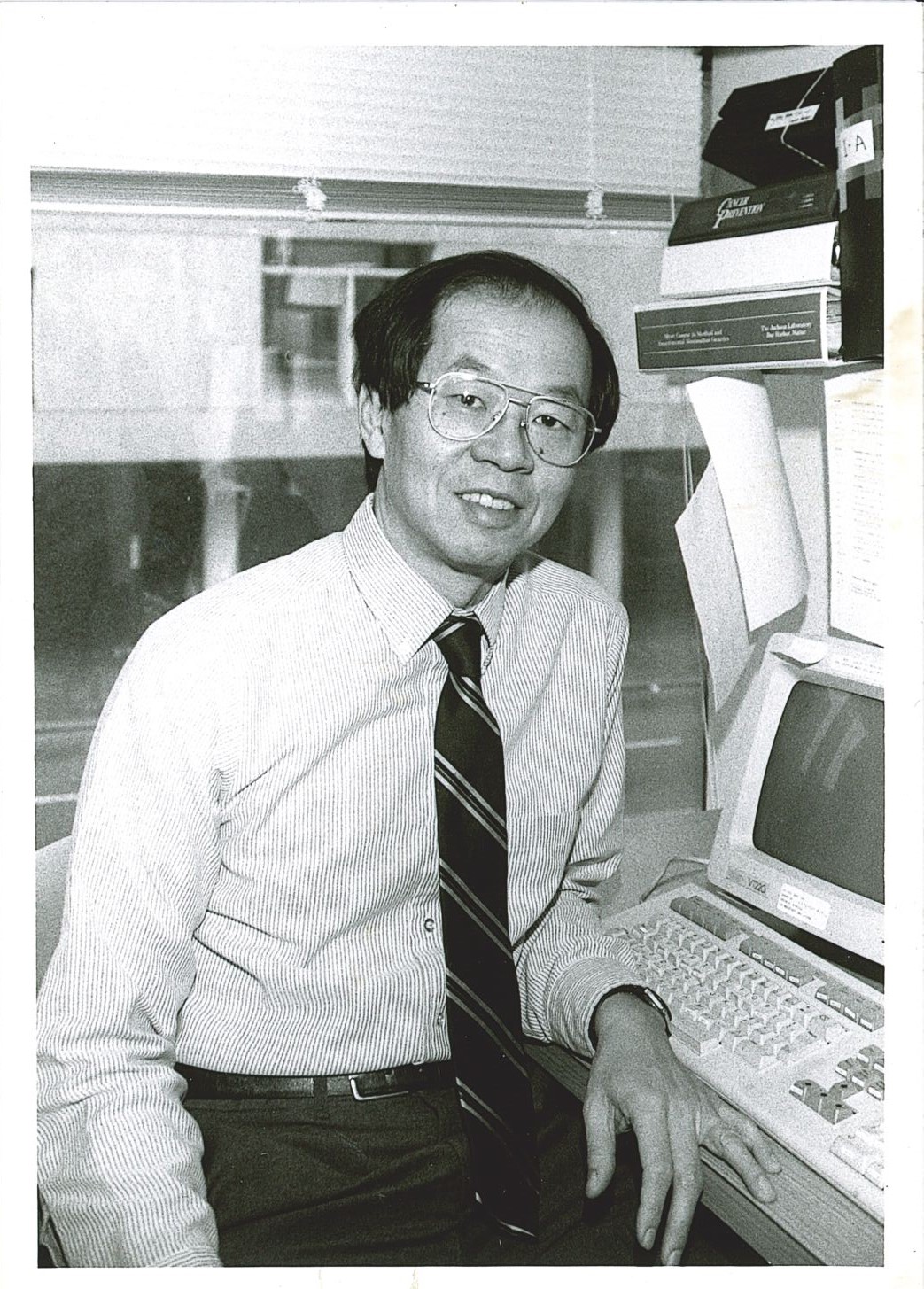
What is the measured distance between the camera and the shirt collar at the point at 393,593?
116 cm

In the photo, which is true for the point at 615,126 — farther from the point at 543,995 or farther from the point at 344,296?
the point at 543,995

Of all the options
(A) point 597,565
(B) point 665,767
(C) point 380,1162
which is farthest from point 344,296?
(C) point 380,1162

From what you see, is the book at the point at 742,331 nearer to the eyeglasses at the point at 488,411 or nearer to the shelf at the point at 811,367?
the shelf at the point at 811,367

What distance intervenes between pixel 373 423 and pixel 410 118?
1.63 feet

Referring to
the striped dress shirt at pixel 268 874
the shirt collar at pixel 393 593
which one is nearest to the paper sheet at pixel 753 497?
the striped dress shirt at pixel 268 874

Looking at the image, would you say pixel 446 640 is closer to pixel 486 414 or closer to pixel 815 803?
pixel 486 414

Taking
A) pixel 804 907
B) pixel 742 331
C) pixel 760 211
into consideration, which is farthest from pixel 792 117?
pixel 804 907

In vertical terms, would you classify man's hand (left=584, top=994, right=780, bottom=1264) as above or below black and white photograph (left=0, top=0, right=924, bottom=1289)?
below

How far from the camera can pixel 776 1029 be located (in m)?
1.02

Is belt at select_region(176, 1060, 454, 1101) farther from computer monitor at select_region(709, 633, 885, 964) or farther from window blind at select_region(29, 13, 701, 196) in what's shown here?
window blind at select_region(29, 13, 701, 196)

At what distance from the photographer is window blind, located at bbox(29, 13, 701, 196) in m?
1.36

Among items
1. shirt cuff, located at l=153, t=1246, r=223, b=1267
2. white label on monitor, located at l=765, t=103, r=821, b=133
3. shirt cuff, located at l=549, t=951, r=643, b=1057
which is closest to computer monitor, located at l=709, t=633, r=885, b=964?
shirt cuff, located at l=549, t=951, r=643, b=1057

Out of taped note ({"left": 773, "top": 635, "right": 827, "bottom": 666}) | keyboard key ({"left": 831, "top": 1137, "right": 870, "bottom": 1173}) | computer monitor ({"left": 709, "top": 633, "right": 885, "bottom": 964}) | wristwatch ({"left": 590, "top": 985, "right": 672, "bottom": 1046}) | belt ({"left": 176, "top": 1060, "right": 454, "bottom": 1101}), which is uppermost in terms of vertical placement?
taped note ({"left": 773, "top": 635, "right": 827, "bottom": 666})

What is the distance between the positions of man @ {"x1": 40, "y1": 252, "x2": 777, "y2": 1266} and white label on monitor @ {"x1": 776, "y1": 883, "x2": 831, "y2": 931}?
0.21 metres
